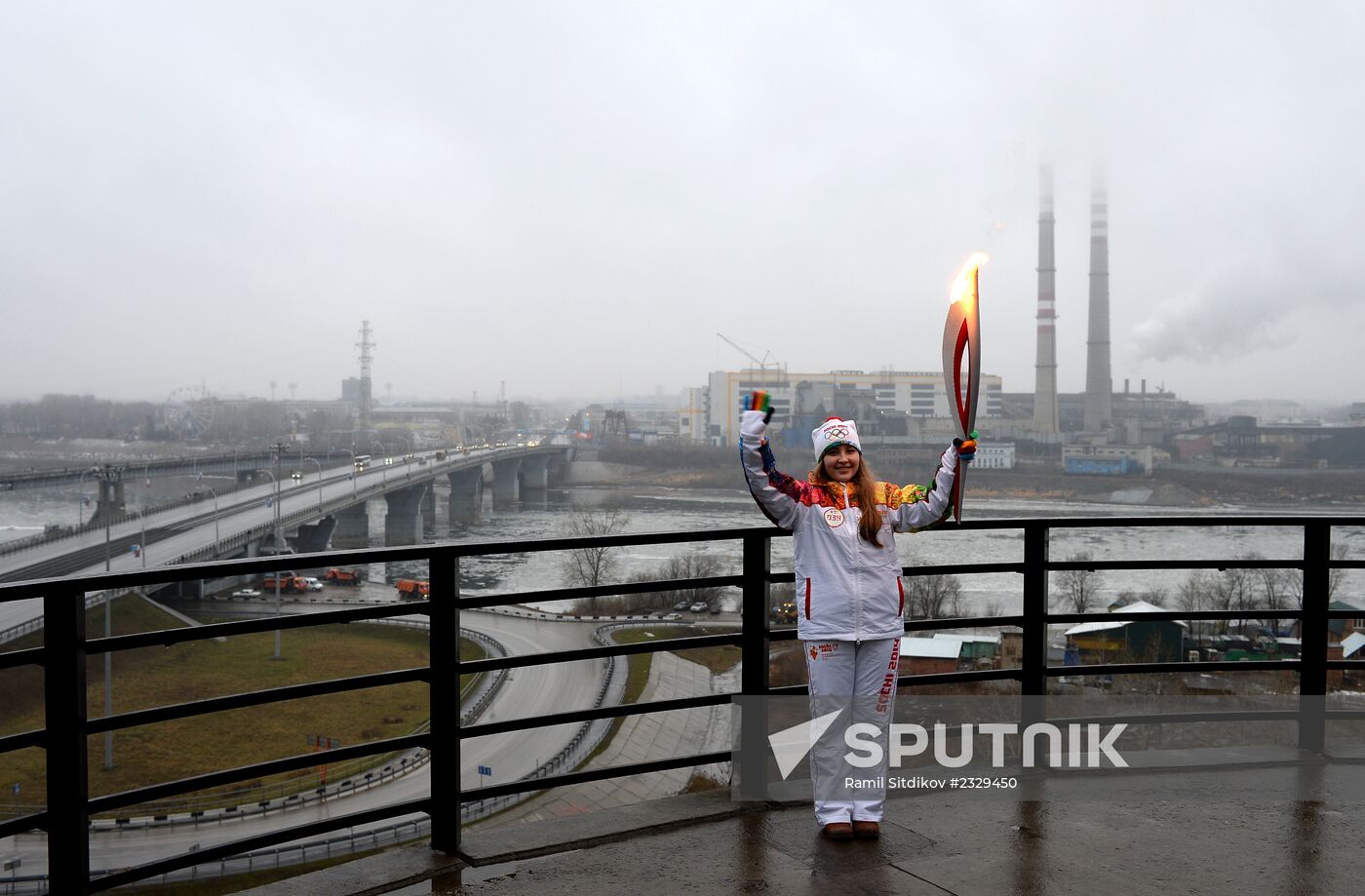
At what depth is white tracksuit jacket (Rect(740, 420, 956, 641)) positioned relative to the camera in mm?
3715

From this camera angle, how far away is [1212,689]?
48.2ft

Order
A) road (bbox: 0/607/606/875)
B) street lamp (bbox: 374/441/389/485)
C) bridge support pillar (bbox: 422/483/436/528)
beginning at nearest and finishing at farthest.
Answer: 1. road (bbox: 0/607/606/875)
2. street lamp (bbox: 374/441/389/485)
3. bridge support pillar (bbox: 422/483/436/528)

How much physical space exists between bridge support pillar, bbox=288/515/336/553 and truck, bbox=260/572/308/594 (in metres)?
6.82

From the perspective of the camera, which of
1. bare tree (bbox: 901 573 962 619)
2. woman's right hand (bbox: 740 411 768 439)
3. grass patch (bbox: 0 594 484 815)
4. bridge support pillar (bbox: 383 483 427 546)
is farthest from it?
bridge support pillar (bbox: 383 483 427 546)

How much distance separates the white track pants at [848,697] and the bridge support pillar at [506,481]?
6434cm

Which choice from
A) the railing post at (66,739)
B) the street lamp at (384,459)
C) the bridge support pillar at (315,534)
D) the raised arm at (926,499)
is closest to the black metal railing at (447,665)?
the railing post at (66,739)

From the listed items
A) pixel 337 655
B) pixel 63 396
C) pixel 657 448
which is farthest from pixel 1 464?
pixel 337 655

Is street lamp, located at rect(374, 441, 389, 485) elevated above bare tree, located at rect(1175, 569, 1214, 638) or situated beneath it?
elevated above

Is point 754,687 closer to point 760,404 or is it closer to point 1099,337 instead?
point 760,404

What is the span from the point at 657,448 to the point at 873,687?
2707 inches

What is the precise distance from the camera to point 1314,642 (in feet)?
16.3

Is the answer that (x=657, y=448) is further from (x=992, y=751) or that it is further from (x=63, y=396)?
(x=992, y=751)

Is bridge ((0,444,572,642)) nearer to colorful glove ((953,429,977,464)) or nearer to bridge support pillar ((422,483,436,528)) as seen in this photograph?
bridge support pillar ((422,483,436,528))

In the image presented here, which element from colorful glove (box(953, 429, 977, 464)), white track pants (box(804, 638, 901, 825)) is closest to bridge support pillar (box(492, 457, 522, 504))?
white track pants (box(804, 638, 901, 825))
